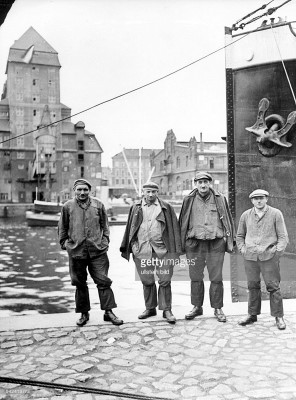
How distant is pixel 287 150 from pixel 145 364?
4.32 metres

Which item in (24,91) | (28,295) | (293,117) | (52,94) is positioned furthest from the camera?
(52,94)

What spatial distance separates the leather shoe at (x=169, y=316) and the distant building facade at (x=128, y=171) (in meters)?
38.0

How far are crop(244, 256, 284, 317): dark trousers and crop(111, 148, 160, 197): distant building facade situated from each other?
38.2 m

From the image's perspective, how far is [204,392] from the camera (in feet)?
9.57

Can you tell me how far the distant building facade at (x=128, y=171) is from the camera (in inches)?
1764

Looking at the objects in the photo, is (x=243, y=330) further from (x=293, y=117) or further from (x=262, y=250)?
(x=293, y=117)

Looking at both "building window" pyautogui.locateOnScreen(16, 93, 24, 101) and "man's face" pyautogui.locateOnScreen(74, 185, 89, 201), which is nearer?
"man's face" pyautogui.locateOnScreen(74, 185, 89, 201)

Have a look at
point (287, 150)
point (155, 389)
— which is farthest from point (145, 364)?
point (287, 150)

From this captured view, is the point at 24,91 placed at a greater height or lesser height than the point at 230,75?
greater

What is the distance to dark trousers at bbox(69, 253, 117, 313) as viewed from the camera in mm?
4602

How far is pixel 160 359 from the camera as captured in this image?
A: 3.54 metres

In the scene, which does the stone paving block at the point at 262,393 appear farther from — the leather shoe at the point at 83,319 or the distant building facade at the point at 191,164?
the distant building facade at the point at 191,164

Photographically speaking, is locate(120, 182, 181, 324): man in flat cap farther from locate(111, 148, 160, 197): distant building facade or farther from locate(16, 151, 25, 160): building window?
locate(111, 148, 160, 197): distant building facade

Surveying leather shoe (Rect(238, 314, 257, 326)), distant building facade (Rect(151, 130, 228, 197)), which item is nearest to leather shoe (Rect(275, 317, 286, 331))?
leather shoe (Rect(238, 314, 257, 326))
